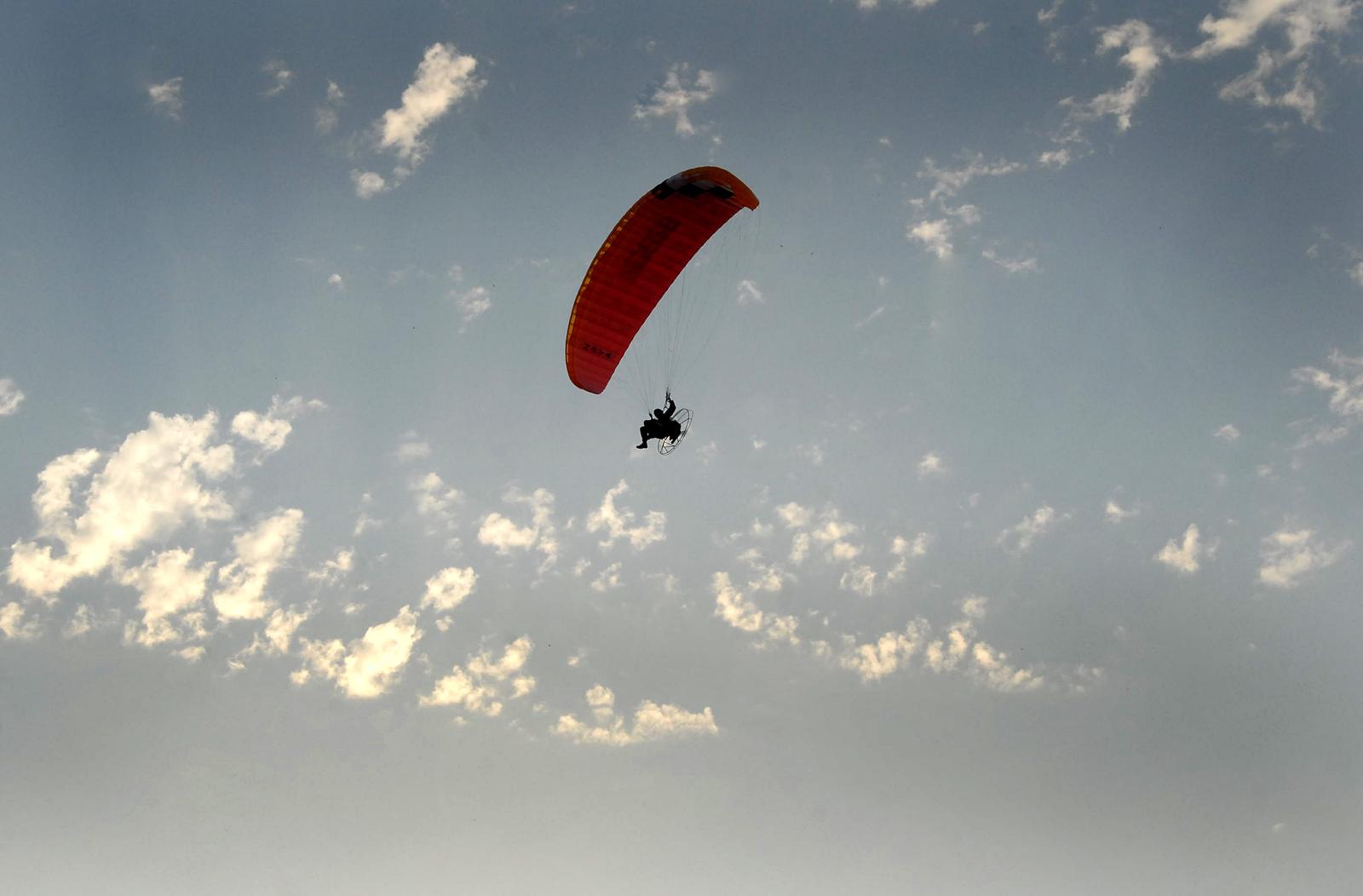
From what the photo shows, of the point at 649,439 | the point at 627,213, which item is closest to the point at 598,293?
the point at 627,213

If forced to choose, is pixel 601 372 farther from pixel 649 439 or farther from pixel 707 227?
pixel 707 227

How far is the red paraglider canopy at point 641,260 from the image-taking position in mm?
39375

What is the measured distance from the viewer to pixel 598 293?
41.3 metres

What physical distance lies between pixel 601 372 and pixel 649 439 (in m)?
3.38

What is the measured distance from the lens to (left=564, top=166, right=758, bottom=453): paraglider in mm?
39438

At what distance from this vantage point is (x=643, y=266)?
4128 centimetres

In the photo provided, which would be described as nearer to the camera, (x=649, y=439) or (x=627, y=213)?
(x=627, y=213)

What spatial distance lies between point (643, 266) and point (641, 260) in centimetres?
32

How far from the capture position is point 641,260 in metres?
41.0

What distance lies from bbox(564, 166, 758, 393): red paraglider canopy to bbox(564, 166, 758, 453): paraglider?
3 centimetres

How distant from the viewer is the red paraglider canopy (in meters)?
39.4

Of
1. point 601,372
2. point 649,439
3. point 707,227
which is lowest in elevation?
point 649,439

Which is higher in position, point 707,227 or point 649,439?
point 707,227

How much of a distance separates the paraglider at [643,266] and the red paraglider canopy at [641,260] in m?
0.03
